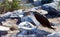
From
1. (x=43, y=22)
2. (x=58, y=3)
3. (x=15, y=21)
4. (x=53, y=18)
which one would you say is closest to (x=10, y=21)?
(x=15, y=21)

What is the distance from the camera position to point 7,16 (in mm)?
4465

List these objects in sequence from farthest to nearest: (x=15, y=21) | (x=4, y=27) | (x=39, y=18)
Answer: (x=15, y=21) → (x=39, y=18) → (x=4, y=27)

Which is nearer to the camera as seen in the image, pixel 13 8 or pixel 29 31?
pixel 29 31

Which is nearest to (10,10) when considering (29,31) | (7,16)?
(7,16)

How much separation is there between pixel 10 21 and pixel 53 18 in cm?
110

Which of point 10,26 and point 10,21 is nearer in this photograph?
point 10,26

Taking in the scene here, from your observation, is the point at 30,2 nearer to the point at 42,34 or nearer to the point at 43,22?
the point at 43,22

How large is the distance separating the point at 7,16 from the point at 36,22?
0.90 m

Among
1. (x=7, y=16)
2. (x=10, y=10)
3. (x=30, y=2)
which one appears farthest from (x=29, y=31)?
(x=30, y=2)

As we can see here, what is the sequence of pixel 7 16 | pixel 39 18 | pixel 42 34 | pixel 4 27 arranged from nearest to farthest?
1. pixel 42 34
2. pixel 4 27
3. pixel 39 18
4. pixel 7 16

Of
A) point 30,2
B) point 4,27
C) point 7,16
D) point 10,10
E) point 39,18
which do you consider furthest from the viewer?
point 30,2

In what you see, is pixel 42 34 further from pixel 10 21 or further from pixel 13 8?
pixel 13 8

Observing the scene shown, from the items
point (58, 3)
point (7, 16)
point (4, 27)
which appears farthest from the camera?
point (58, 3)

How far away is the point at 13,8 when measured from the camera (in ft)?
17.6
